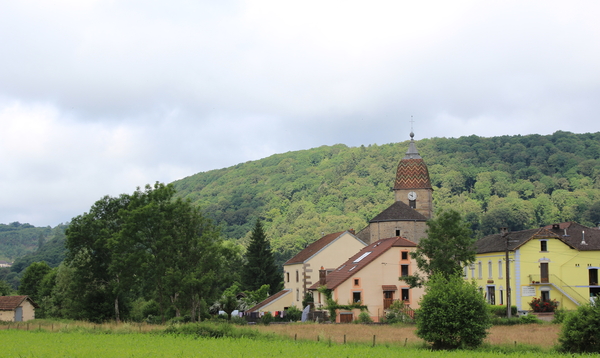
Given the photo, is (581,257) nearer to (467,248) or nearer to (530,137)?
(467,248)

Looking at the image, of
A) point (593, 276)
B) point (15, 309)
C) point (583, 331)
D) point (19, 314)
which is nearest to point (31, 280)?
point (19, 314)

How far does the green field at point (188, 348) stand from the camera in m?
26.2

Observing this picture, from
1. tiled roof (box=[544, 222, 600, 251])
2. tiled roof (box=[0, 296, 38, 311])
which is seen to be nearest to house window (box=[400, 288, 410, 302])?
tiled roof (box=[544, 222, 600, 251])

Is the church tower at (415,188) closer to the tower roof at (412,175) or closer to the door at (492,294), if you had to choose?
the tower roof at (412,175)

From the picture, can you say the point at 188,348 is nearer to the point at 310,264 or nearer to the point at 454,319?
the point at 454,319

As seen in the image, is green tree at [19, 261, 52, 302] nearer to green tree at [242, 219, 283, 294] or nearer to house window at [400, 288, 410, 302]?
green tree at [242, 219, 283, 294]

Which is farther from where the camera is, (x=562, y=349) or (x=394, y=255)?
(x=394, y=255)

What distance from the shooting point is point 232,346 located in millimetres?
29266

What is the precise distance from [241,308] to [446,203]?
74790mm

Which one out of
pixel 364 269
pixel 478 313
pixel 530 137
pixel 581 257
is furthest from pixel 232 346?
pixel 530 137

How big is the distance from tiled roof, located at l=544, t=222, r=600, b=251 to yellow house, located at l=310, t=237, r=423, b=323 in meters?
13.0

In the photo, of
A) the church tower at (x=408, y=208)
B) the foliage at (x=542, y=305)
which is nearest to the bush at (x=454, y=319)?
the foliage at (x=542, y=305)

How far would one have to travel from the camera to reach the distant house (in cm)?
6100

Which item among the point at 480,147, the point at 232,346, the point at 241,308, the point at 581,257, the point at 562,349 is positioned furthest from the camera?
the point at 480,147
